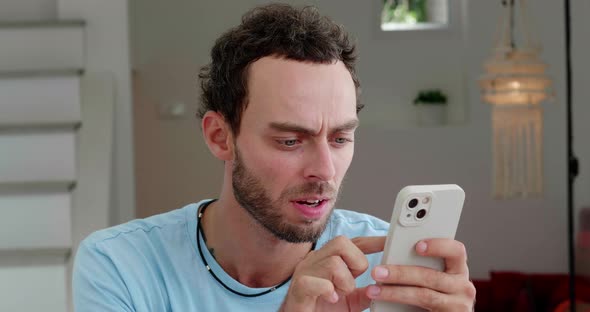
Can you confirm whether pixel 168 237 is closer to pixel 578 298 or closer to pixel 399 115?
pixel 578 298

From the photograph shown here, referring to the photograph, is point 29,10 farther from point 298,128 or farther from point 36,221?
point 298,128

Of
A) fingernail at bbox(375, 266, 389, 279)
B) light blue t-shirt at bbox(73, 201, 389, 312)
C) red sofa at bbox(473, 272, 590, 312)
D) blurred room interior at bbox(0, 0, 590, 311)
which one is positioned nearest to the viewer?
fingernail at bbox(375, 266, 389, 279)

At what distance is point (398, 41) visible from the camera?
6.13 meters

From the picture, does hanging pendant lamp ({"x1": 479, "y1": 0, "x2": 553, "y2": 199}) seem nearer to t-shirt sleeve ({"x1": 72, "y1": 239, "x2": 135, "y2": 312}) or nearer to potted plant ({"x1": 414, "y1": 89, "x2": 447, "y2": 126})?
potted plant ({"x1": 414, "y1": 89, "x2": 447, "y2": 126})

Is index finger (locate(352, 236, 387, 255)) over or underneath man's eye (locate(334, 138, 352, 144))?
underneath

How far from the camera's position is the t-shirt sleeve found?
4.49ft

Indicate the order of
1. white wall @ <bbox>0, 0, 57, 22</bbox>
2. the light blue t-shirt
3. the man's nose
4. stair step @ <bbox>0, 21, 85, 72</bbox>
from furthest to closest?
white wall @ <bbox>0, 0, 57, 22</bbox>, stair step @ <bbox>0, 21, 85, 72</bbox>, the light blue t-shirt, the man's nose

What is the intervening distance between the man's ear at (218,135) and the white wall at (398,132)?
4549mm

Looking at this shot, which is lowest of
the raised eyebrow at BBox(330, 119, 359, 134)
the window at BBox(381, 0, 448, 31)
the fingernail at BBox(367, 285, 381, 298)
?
the fingernail at BBox(367, 285, 381, 298)

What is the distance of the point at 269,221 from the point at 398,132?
478cm

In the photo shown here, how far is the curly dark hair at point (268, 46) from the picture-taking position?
138 centimetres

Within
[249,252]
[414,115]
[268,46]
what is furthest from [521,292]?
[268,46]

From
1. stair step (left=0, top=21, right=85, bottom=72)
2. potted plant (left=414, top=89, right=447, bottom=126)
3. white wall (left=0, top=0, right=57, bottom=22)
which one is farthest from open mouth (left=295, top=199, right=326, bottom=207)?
potted plant (left=414, top=89, right=447, bottom=126)

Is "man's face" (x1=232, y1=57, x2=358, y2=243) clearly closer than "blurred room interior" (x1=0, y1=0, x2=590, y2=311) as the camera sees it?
Yes
